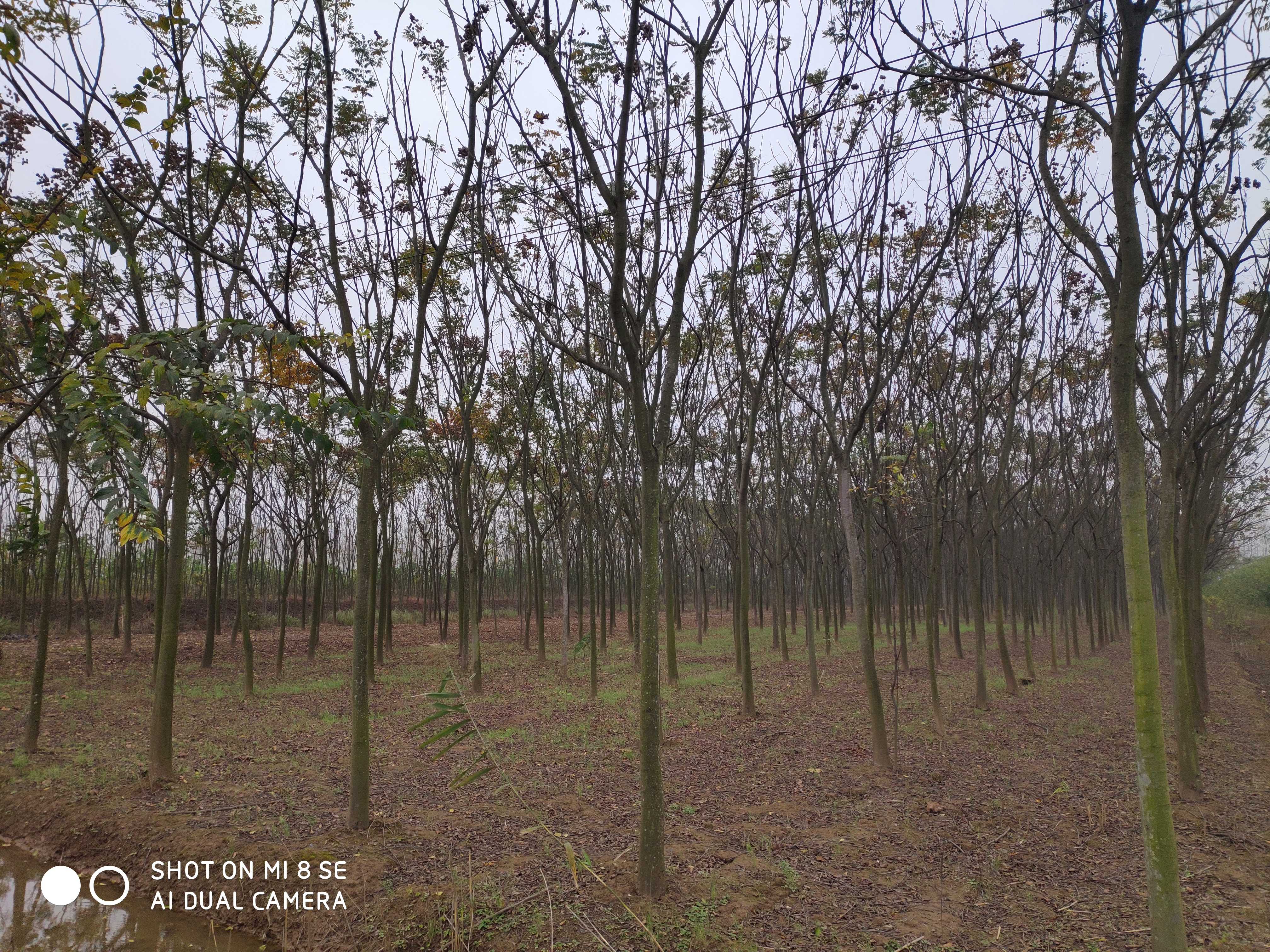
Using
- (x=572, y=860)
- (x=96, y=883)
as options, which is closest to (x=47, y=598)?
(x=96, y=883)

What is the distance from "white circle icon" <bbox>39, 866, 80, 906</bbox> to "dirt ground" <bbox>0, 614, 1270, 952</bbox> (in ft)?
1.01

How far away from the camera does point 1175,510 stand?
585 centimetres

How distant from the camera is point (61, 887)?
4629 millimetres

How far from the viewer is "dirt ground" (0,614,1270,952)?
3732mm

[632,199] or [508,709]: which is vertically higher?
[632,199]

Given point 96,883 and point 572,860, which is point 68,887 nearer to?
point 96,883

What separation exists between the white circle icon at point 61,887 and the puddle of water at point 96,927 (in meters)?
0.04

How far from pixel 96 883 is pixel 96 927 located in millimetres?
515

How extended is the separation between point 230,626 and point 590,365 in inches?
870

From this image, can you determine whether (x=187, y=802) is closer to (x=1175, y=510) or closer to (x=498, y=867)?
(x=498, y=867)

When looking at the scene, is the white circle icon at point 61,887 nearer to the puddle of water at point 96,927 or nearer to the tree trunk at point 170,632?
the puddle of water at point 96,927

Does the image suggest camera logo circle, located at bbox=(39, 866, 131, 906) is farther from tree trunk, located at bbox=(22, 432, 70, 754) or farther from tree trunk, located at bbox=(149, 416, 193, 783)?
tree trunk, located at bbox=(22, 432, 70, 754)

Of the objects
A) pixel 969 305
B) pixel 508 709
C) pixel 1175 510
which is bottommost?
pixel 508 709

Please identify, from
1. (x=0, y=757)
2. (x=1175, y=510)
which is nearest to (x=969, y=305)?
(x=1175, y=510)
